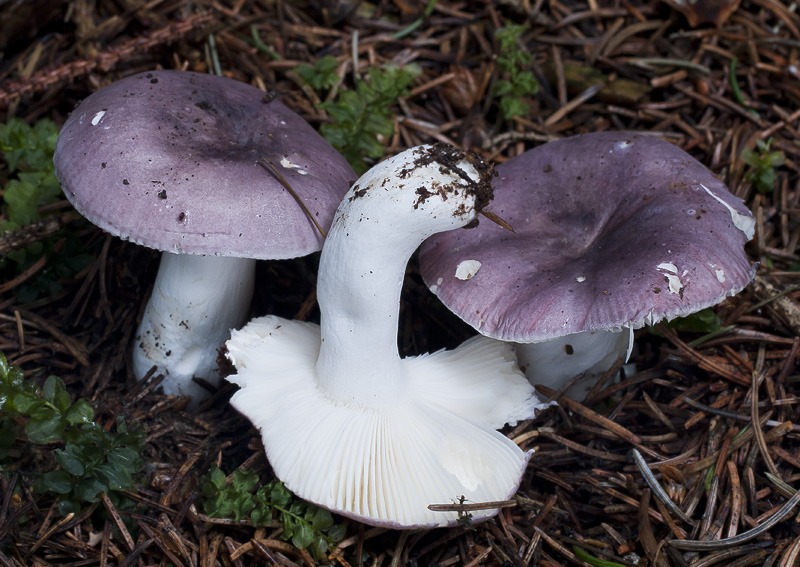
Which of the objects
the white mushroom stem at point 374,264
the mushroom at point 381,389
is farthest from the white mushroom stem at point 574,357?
the white mushroom stem at point 374,264

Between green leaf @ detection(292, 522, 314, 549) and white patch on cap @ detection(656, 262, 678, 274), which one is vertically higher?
white patch on cap @ detection(656, 262, 678, 274)

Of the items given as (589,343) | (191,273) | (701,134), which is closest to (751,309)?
(589,343)

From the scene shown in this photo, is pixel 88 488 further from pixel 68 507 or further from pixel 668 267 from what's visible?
pixel 668 267

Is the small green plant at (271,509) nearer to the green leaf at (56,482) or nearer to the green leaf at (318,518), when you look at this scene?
the green leaf at (318,518)

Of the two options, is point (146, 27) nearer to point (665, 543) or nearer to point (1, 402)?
point (1, 402)

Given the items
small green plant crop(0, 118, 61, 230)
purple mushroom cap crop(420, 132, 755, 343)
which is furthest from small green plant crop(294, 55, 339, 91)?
small green plant crop(0, 118, 61, 230)

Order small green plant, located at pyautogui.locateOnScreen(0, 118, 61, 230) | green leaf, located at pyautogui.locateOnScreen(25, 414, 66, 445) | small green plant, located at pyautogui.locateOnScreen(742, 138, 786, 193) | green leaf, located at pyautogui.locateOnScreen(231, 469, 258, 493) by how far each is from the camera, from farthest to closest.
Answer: small green plant, located at pyautogui.locateOnScreen(742, 138, 786, 193) < small green plant, located at pyautogui.locateOnScreen(0, 118, 61, 230) < green leaf, located at pyautogui.locateOnScreen(231, 469, 258, 493) < green leaf, located at pyautogui.locateOnScreen(25, 414, 66, 445)

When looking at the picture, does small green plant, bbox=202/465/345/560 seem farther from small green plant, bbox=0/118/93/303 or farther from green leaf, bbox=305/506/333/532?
small green plant, bbox=0/118/93/303
